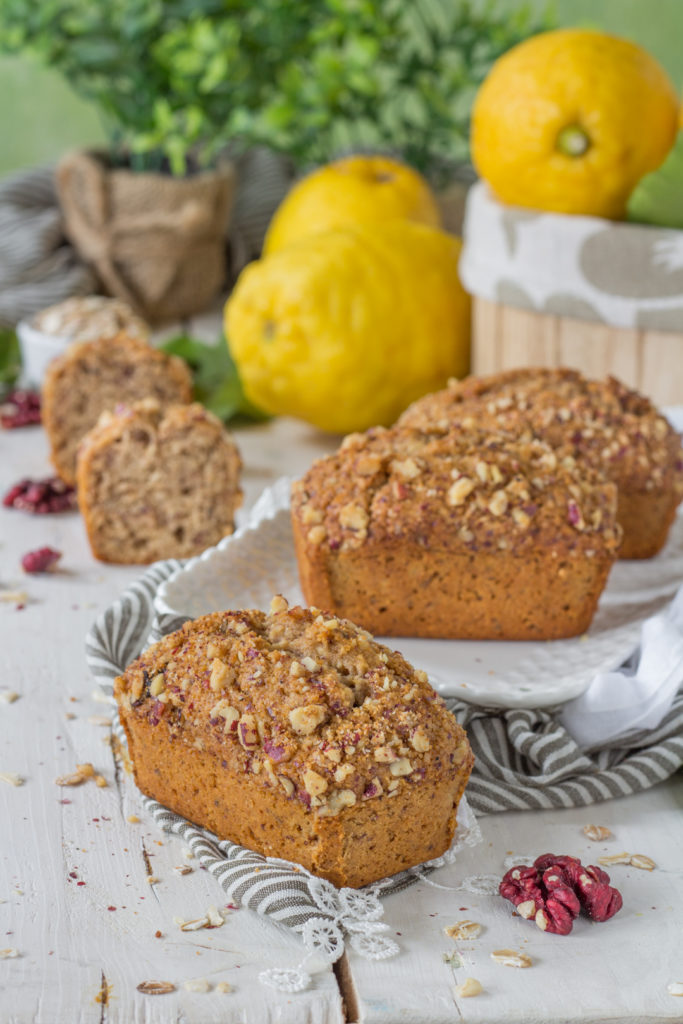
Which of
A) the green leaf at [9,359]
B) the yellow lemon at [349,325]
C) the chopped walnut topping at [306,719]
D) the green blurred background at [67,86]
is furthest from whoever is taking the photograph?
the green blurred background at [67,86]

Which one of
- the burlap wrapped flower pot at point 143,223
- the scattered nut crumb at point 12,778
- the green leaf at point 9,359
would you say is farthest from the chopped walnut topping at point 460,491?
the burlap wrapped flower pot at point 143,223

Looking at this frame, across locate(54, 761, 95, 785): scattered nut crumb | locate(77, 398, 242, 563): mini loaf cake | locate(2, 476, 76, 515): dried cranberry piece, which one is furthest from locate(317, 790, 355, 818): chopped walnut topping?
locate(2, 476, 76, 515): dried cranberry piece

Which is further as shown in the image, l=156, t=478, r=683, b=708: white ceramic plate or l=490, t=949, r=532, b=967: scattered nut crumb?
l=156, t=478, r=683, b=708: white ceramic plate

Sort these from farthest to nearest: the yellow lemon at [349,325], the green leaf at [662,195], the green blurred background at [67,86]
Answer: the green blurred background at [67,86] < the yellow lemon at [349,325] < the green leaf at [662,195]

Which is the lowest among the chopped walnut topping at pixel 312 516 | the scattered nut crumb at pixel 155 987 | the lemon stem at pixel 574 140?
the scattered nut crumb at pixel 155 987

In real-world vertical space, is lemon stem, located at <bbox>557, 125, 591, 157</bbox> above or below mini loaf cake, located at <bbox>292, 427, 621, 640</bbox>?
above

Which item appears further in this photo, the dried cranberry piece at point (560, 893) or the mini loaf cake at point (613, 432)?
the mini loaf cake at point (613, 432)

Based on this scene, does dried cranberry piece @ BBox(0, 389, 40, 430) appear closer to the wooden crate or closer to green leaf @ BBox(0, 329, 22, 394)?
green leaf @ BBox(0, 329, 22, 394)

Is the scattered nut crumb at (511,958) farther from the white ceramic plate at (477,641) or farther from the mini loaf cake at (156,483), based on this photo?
the mini loaf cake at (156,483)
